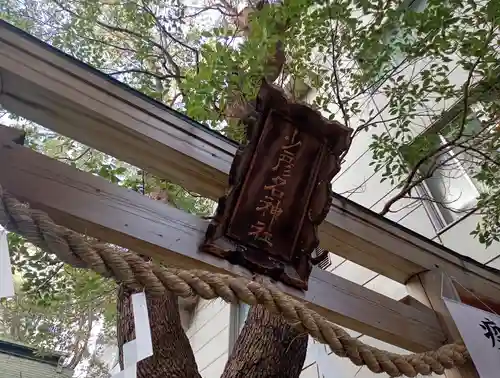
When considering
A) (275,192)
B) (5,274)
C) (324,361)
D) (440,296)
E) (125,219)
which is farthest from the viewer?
(440,296)

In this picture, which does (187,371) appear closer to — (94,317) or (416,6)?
(94,317)

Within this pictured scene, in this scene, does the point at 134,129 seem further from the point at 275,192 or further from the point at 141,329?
the point at 141,329

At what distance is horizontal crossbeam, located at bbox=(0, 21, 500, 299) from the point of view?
4.46 feet

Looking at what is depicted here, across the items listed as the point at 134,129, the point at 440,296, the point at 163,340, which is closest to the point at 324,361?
the point at 440,296

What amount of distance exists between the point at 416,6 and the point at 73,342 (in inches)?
166

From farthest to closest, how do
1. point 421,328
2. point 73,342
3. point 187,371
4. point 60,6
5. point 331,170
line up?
1. point 73,342
2. point 60,6
3. point 187,371
4. point 421,328
5. point 331,170

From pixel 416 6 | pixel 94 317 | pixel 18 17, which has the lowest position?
pixel 94 317

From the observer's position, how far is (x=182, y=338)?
221 cm

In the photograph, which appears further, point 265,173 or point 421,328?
point 421,328

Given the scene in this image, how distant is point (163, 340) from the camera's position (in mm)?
2109

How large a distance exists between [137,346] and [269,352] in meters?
1.08

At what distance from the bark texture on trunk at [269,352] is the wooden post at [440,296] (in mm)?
562

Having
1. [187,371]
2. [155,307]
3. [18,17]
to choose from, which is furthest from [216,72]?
[18,17]

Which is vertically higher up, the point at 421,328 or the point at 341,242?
the point at 341,242
